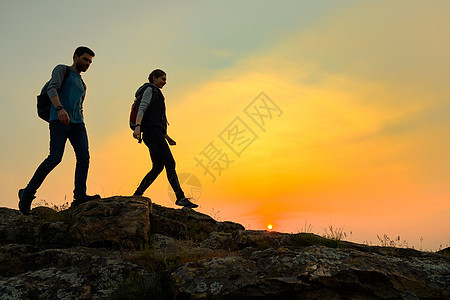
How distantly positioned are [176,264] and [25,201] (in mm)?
3997

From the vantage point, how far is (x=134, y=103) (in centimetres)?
956

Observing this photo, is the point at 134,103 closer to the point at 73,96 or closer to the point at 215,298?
the point at 73,96

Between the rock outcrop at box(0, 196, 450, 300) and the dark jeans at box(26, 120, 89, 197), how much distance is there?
610 mm

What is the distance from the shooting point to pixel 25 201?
26.3 feet

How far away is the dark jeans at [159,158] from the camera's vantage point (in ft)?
31.0

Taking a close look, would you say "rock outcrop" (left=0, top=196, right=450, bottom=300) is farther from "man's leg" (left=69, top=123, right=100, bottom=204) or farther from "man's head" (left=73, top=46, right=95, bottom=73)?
"man's head" (left=73, top=46, right=95, bottom=73)

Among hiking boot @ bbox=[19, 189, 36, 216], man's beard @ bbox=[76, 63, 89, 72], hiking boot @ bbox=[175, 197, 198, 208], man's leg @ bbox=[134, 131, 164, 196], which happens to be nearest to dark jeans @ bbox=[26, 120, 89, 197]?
hiking boot @ bbox=[19, 189, 36, 216]

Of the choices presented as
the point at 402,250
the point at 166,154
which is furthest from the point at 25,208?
the point at 402,250

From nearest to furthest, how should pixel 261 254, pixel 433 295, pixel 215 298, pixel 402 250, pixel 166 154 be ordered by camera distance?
1. pixel 215 298
2. pixel 433 295
3. pixel 261 254
4. pixel 402 250
5. pixel 166 154

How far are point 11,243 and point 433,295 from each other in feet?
23.5

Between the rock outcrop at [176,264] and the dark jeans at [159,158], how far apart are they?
139cm

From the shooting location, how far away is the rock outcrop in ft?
16.5

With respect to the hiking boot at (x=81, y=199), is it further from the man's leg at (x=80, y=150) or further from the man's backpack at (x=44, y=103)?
the man's backpack at (x=44, y=103)

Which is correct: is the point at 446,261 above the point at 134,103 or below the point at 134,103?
below
